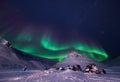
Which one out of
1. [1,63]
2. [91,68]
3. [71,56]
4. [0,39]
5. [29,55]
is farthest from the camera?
[29,55]

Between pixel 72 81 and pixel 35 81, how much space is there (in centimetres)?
340

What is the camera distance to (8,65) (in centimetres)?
6056

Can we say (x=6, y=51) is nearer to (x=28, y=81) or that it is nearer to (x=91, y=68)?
Answer: (x=91, y=68)

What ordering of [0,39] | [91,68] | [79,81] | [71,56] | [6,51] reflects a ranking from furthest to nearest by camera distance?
[71,56]
[0,39]
[6,51]
[91,68]
[79,81]

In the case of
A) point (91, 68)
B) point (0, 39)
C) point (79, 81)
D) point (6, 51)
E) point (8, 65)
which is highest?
point (0, 39)

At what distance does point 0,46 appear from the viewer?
71.2 m

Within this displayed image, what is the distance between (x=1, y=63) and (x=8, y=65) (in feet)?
9.53

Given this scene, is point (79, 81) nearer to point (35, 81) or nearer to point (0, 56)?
point (35, 81)

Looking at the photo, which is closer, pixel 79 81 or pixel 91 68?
pixel 79 81

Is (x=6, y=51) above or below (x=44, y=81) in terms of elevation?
above

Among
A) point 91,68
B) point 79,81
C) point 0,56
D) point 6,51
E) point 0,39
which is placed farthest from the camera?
point 0,39

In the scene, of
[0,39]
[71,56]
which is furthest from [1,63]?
[71,56]

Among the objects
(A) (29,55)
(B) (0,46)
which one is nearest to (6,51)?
(B) (0,46)

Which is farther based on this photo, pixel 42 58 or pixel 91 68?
pixel 42 58
